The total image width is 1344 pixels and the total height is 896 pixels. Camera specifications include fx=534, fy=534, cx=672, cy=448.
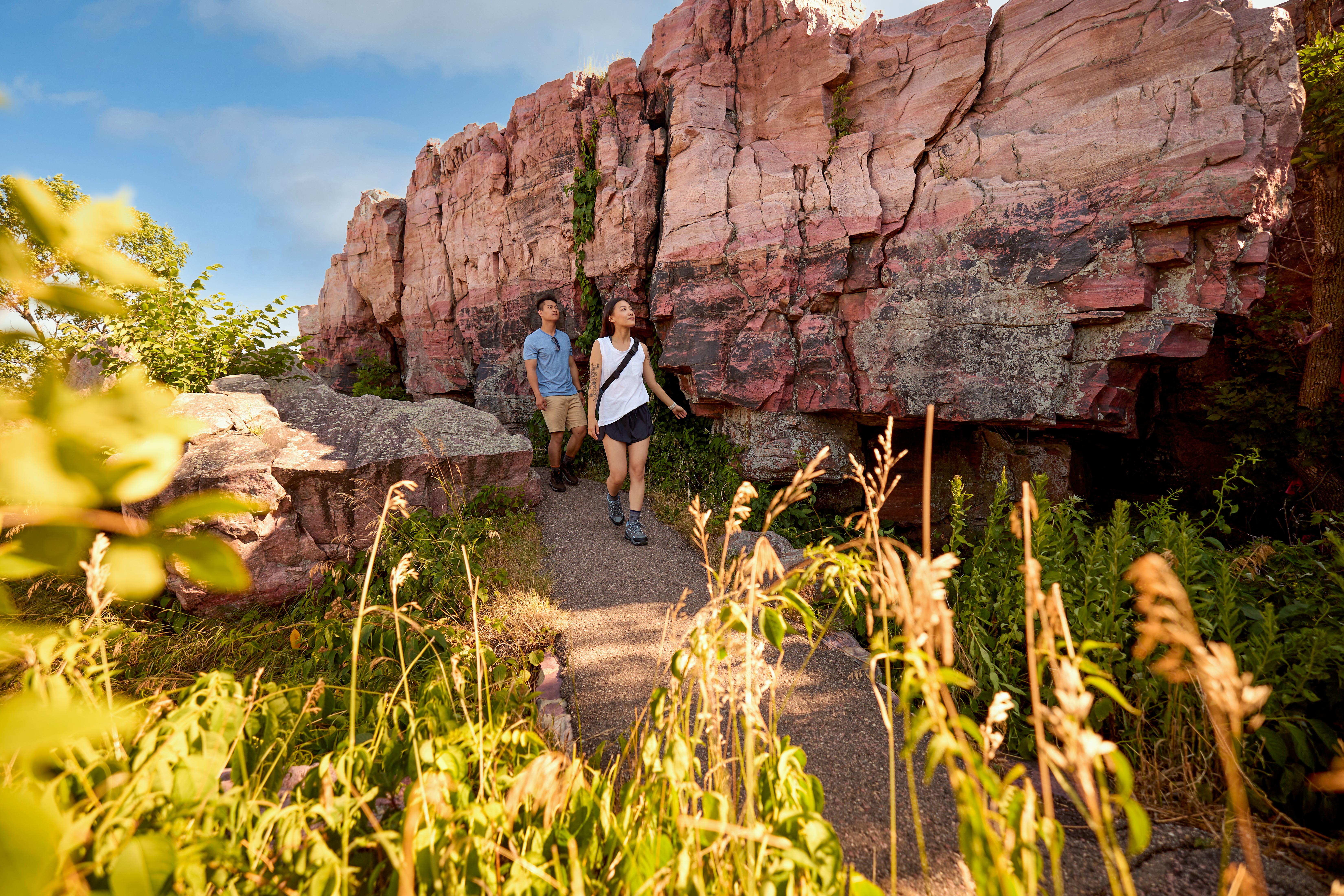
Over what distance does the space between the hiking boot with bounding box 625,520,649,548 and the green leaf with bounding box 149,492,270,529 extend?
4.36 m

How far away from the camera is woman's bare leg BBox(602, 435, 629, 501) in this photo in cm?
490

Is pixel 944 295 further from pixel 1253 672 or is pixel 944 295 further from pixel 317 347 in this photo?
pixel 317 347

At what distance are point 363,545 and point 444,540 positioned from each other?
1.05 metres

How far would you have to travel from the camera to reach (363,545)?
4691 millimetres

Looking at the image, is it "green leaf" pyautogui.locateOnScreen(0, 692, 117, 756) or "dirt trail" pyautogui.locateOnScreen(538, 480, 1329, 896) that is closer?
"green leaf" pyautogui.locateOnScreen(0, 692, 117, 756)

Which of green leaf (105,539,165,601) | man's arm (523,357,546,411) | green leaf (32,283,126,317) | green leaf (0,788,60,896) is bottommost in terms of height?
green leaf (0,788,60,896)

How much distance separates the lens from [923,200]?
17.7 feet

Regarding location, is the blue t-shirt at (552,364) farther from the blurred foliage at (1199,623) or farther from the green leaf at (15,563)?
the green leaf at (15,563)

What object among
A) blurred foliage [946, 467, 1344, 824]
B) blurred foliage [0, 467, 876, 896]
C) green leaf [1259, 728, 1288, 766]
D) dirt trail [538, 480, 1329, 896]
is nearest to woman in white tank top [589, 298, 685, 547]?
dirt trail [538, 480, 1329, 896]

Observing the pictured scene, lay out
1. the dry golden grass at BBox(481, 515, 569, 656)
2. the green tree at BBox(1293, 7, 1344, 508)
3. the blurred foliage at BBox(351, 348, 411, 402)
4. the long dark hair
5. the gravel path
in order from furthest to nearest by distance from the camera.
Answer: the blurred foliage at BBox(351, 348, 411, 402) → the long dark hair → the green tree at BBox(1293, 7, 1344, 508) → the dry golden grass at BBox(481, 515, 569, 656) → the gravel path

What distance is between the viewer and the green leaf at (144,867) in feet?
2.90

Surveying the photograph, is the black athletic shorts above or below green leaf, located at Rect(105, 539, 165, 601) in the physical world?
above

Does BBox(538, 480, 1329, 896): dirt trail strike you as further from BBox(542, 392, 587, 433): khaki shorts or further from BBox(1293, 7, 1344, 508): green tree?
BBox(1293, 7, 1344, 508): green tree

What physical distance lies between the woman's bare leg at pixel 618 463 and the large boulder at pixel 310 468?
3.43 ft
